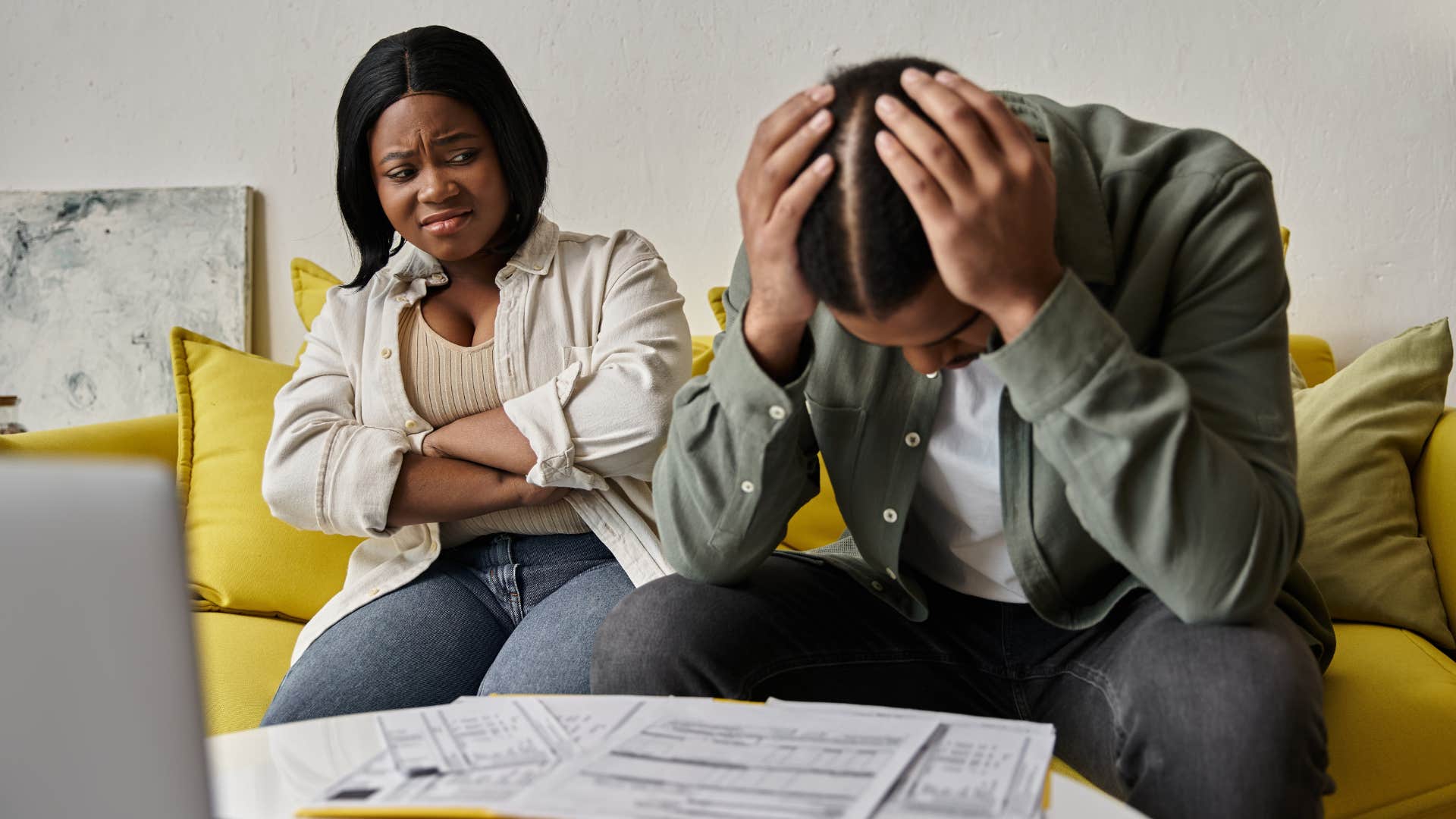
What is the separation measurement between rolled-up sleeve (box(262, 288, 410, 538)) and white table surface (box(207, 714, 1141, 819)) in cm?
53

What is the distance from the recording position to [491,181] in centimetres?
150

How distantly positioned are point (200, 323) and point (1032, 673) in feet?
6.68

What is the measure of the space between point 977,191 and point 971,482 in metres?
0.33

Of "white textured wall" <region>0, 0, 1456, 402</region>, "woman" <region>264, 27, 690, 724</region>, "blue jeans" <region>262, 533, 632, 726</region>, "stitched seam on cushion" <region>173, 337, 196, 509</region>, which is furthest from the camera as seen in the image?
"white textured wall" <region>0, 0, 1456, 402</region>

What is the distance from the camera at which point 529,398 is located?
1423 mm

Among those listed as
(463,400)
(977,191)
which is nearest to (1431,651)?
(977,191)

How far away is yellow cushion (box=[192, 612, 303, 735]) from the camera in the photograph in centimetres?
143

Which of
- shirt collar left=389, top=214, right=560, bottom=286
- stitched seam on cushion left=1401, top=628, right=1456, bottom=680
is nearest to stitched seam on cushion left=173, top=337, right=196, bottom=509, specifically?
shirt collar left=389, top=214, right=560, bottom=286

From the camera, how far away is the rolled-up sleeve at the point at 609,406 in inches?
54.9

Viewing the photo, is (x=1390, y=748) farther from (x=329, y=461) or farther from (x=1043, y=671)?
(x=329, y=461)

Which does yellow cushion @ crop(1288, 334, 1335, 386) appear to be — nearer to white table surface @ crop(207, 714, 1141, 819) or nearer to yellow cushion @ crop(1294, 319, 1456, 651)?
yellow cushion @ crop(1294, 319, 1456, 651)

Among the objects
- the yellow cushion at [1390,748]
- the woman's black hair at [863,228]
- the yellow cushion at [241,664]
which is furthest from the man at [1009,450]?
the yellow cushion at [241,664]

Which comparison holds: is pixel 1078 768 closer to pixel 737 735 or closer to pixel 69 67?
pixel 737 735

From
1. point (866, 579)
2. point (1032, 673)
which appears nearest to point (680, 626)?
point (866, 579)
